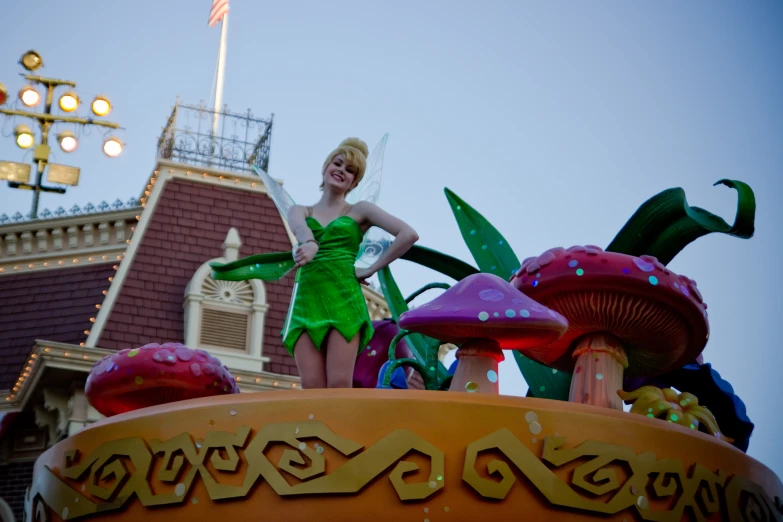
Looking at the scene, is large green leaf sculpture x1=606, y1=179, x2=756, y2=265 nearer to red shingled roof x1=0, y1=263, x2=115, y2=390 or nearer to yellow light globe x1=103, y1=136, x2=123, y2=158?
red shingled roof x1=0, y1=263, x2=115, y2=390

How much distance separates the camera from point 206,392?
6.06 metres

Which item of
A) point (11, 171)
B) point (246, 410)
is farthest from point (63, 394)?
point (246, 410)

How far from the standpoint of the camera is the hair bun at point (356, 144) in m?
6.09

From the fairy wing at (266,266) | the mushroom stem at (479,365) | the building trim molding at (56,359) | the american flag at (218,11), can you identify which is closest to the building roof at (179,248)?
the building trim molding at (56,359)

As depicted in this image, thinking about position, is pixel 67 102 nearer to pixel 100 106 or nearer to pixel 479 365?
pixel 100 106

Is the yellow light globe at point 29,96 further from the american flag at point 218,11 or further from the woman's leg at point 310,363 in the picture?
the woman's leg at point 310,363

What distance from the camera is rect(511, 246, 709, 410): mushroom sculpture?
18.2 feet

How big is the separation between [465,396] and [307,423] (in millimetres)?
593

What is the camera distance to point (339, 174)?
5988 mm

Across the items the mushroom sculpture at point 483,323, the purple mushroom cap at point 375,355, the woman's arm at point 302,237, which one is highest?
the woman's arm at point 302,237

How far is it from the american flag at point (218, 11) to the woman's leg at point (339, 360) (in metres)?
15.6

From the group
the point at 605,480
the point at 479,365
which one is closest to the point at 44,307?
the point at 479,365

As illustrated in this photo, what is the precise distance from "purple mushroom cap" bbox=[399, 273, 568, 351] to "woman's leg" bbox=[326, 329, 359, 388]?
0.56 meters

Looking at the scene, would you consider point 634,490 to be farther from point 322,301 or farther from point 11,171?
point 11,171
